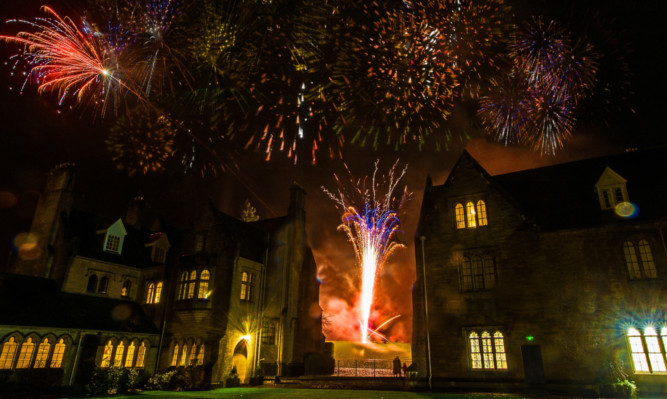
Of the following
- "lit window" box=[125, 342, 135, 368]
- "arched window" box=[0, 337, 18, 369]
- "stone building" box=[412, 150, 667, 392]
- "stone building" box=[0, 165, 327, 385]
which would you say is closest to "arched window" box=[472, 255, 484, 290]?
"stone building" box=[412, 150, 667, 392]

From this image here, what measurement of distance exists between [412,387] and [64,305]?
22.7m

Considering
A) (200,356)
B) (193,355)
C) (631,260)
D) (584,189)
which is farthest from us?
(193,355)

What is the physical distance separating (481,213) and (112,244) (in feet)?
94.6

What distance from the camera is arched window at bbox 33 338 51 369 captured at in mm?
22234

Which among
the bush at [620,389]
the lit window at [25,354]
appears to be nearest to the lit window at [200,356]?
the lit window at [25,354]

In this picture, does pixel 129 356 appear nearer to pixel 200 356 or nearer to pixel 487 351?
pixel 200 356

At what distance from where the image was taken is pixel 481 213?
2317 cm

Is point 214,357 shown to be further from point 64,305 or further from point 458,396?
point 458,396

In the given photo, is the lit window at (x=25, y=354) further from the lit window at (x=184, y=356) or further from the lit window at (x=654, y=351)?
the lit window at (x=654, y=351)

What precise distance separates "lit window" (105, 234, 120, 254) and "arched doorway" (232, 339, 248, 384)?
44.5ft

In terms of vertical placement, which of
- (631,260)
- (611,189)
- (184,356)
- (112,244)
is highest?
(611,189)

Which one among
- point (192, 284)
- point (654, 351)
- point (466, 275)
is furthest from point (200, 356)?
point (654, 351)

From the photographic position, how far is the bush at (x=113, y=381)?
67.7ft

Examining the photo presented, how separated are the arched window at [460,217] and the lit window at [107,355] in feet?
79.8
